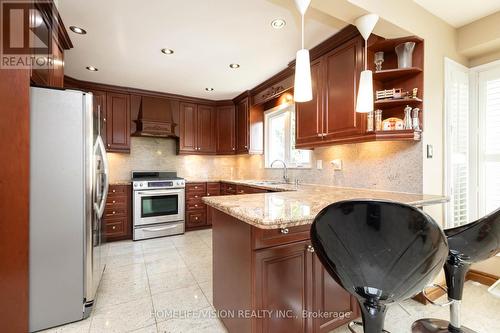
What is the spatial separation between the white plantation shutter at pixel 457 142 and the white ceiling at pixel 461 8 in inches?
15.3

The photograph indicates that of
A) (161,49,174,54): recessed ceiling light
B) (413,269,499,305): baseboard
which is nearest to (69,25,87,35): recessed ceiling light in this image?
(161,49,174,54): recessed ceiling light

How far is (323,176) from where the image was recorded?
288 cm

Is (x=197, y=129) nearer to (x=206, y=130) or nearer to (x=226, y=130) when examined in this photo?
(x=206, y=130)

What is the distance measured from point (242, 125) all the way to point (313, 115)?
2005mm

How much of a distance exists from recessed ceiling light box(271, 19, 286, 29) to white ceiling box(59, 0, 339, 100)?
0.04 metres

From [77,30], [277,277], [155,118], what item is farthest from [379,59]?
[155,118]

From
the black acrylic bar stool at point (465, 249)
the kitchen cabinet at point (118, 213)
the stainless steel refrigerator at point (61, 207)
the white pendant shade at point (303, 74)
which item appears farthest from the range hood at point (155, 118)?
the black acrylic bar stool at point (465, 249)

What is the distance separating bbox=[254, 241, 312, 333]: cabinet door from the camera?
4.08 feet

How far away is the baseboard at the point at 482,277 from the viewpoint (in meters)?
2.21

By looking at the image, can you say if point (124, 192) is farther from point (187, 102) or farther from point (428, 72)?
point (428, 72)

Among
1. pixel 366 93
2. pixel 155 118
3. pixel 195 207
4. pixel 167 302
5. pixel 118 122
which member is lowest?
pixel 167 302

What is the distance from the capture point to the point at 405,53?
1974mm

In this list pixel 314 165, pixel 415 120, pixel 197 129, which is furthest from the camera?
pixel 197 129

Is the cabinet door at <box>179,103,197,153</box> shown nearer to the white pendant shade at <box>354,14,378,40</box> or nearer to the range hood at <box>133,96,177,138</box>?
the range hood at <box>133,96,177,138</box>
